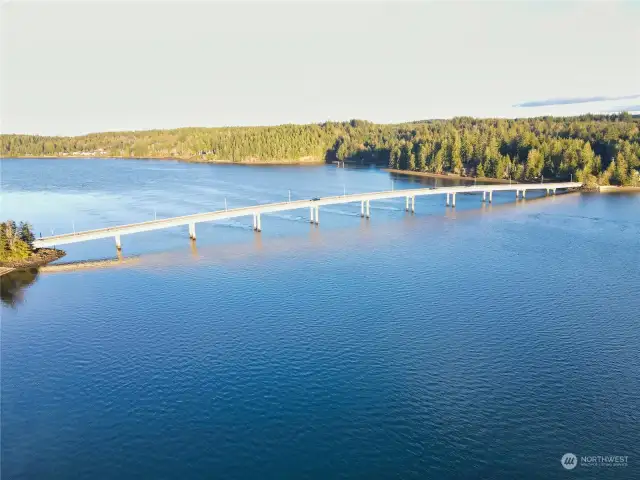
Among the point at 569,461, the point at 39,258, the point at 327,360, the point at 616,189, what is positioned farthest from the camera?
the point at 616,189

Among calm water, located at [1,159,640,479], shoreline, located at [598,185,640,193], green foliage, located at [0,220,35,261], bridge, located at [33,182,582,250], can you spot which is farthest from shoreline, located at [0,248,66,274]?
shoreline, located at [598,185,640,193]

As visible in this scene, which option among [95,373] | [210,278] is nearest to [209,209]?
[210,278]

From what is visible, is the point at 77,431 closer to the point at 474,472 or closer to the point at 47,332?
the point at 47,332

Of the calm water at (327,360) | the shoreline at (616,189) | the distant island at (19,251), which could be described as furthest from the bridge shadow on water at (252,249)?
the shoreline at (616,189)

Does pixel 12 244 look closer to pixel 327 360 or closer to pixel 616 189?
pixel 327 360

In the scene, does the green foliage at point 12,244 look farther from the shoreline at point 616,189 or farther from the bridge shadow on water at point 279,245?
the shoreline at point 616,189

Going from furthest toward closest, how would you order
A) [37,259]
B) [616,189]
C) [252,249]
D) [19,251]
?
[616,189], [252,249], [37,259], [19,251]


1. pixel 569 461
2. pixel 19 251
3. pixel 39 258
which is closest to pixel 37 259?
pixel 39 258
